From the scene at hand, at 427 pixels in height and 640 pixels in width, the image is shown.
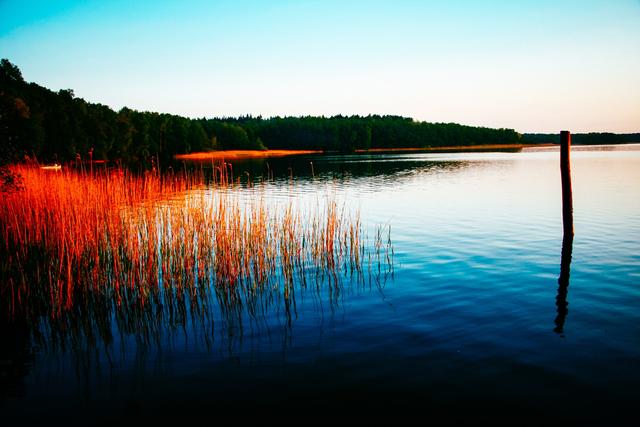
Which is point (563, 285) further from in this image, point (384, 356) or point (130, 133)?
point (130, 133)

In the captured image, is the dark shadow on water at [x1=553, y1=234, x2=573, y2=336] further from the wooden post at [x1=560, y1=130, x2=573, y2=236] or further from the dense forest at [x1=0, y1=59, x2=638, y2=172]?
the dense forest at [x1=0, y1=59, x2=638, y2=172]

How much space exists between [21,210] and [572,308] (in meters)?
15.5

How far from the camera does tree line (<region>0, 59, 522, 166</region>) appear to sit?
4001cm

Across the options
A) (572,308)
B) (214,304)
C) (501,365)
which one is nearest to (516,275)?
(572,308)

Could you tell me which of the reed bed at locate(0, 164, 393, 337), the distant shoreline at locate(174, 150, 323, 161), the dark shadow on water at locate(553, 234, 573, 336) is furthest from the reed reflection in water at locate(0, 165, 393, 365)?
the distant shoreline at locate(174, 150, 323, 161)

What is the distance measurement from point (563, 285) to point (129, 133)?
9060 cm

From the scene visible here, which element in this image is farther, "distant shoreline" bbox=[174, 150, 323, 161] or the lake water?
"distant shoreline" bbox=[174, 150, 323, 161]

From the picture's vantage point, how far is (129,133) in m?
85.4

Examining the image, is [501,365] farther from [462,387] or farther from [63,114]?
[63,114]

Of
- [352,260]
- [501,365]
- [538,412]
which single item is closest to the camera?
[538,412]

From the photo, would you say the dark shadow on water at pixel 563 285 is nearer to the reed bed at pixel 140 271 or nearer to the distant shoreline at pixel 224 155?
the reed bed at pixel 140 271

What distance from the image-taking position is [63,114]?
2509 inches

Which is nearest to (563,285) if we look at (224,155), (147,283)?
(147,283)

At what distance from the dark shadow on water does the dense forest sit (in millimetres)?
14088
